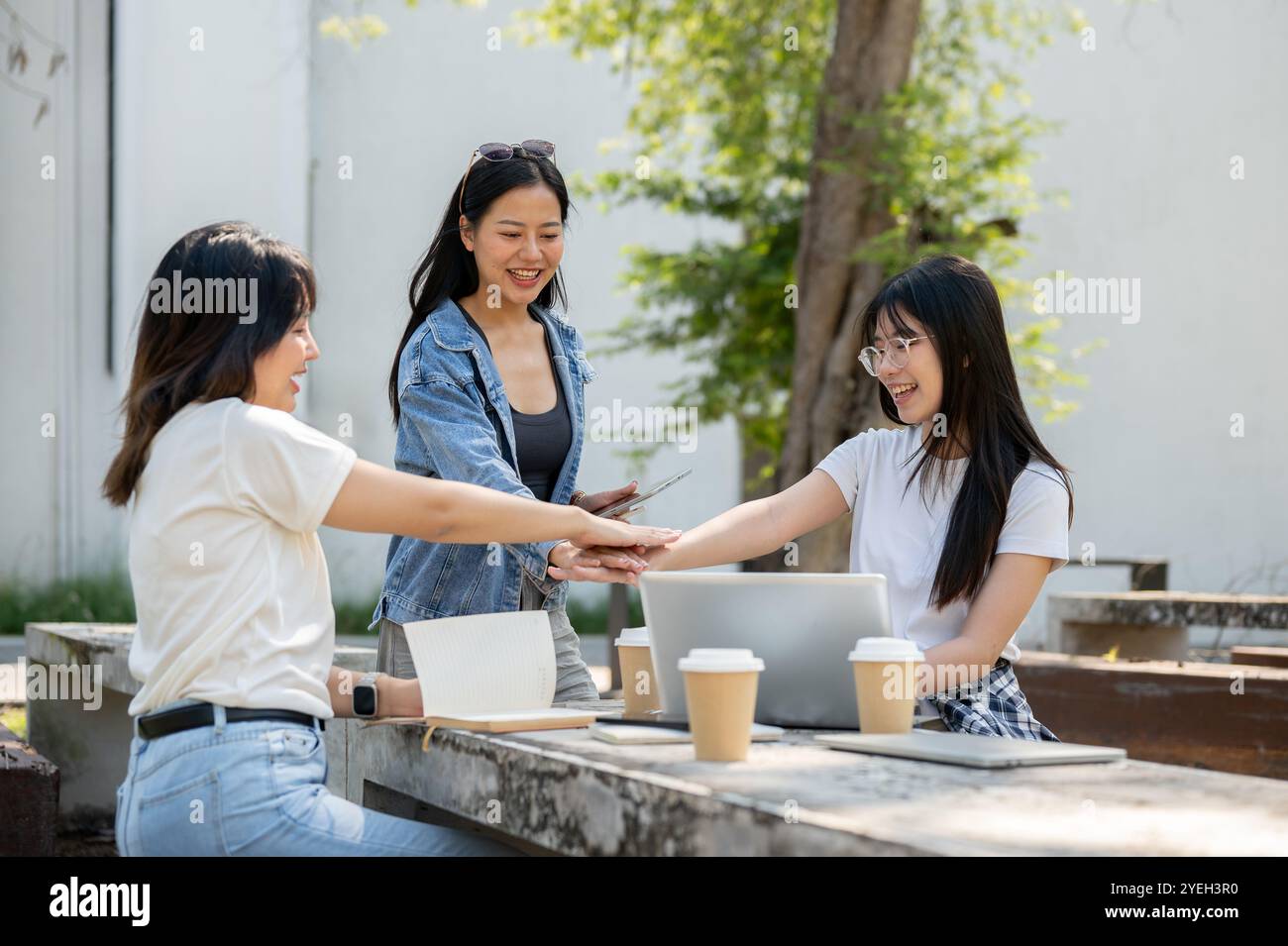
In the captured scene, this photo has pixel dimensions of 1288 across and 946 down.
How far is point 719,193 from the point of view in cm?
956

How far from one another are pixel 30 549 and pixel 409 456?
7943 millimetres

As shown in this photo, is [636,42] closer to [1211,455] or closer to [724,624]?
[1211,455]

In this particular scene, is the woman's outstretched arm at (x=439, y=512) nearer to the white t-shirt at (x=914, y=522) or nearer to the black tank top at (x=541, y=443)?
the black tank top at (x=541, y=443)

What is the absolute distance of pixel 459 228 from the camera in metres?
2.97

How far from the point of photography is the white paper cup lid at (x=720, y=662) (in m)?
1.86

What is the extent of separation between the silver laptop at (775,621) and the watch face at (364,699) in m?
0.46

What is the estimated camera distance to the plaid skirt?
242 centimetres

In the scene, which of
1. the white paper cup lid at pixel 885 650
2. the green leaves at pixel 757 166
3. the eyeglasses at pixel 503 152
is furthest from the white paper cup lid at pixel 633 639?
the green leaves at pixel 757 166

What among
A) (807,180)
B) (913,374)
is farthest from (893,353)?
(807,180)

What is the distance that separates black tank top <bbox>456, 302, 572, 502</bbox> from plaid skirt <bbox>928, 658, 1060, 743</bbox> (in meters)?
0.90

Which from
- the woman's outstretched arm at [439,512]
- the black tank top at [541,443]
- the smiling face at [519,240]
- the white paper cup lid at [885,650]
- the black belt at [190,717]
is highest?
the smiling face at [519,240]

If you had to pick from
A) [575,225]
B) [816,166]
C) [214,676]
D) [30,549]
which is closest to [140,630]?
[214,676]
